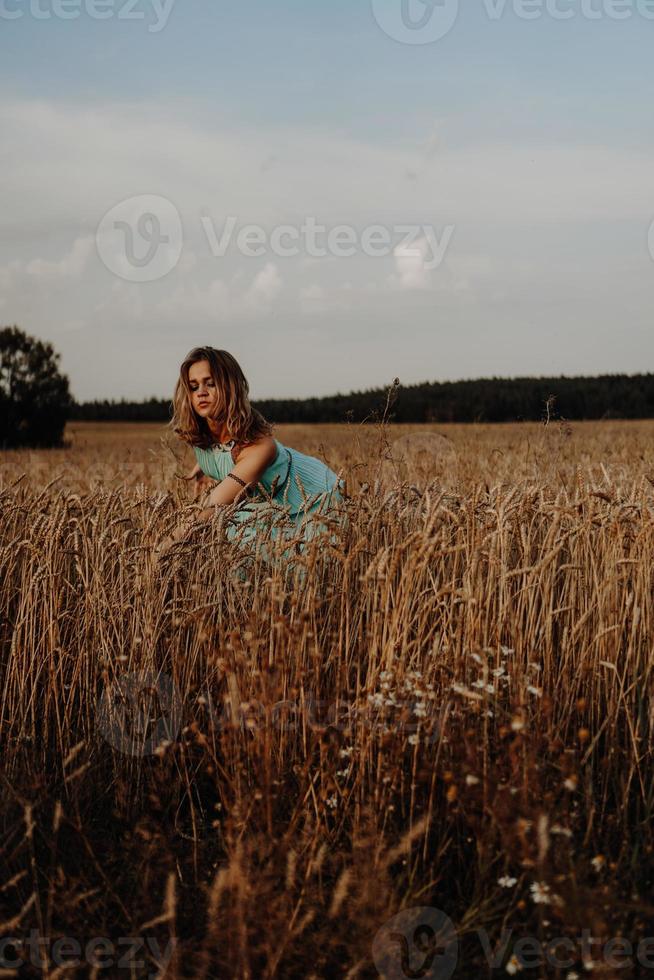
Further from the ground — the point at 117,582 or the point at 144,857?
the point at 117,582

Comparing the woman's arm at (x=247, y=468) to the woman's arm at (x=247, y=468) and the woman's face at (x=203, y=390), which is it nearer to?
the woman's arm at (x=247, y=468)

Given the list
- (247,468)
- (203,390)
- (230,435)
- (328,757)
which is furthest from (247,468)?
(328,757)

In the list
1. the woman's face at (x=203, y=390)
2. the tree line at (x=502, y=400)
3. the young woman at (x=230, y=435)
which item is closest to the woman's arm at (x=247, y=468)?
the young woman at (x=230, y=435)

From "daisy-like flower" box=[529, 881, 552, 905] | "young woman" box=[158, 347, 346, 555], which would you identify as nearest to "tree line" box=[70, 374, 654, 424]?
"young woman" box=[158, 347, 346, 555]

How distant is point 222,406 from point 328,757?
2.16 meters

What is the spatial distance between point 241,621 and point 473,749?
1.03 meters

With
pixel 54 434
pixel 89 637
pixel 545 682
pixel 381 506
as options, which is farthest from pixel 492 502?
pixel 54 434

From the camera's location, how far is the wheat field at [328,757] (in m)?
2.15

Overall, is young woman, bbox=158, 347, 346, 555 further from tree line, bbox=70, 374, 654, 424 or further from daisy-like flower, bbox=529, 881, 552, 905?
tree line, bbox=70, 374, 654, 424

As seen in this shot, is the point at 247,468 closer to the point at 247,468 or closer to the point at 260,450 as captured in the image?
the point at 247,468

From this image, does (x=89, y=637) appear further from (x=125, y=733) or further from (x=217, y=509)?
(x=217, y=509)

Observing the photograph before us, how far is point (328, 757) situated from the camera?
8.83 feet

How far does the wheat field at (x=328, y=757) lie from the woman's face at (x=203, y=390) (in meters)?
1.01

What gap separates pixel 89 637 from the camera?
3.31m
